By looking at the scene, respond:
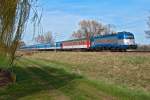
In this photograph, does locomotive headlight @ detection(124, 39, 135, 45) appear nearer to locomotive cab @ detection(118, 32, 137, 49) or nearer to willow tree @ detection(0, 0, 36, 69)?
locomotive cab @ detection(118, 32, 137, 49)

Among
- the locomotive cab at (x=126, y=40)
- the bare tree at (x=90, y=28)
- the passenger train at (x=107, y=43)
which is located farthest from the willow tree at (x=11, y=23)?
the bare tree at (x=90, y=28)

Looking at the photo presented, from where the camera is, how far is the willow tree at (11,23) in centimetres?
1006

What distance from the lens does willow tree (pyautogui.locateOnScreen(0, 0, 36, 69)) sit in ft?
33.0

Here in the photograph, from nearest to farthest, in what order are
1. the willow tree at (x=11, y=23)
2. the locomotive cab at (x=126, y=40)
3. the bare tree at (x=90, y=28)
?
the willow tree at (x=11, y=23), the locomotive cab at (x=126, y=40), the bare tree at (x=90, y=28)

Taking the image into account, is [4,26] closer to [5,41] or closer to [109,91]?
[5,41]

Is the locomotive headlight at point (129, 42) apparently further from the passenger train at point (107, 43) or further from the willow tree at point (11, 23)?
the willow tree at point (11, 23)

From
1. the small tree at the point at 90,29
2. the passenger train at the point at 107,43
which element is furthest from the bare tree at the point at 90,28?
the passenger train at the point at 107,43

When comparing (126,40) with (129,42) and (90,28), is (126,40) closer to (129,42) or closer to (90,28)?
(129,42)

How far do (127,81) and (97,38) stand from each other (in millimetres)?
49644

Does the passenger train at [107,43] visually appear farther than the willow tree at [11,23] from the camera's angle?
Yes

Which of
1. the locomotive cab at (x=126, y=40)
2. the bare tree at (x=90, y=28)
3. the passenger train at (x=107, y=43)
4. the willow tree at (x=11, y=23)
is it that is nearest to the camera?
the willow tree at (x=11, y=23)

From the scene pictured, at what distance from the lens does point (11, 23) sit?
420 inches

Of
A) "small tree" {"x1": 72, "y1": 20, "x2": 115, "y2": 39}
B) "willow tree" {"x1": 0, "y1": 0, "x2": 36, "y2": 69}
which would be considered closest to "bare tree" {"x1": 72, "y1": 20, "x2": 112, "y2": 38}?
"small tree" {"x1": 72, "y1": 20, "x2": 115, "y2": 39}

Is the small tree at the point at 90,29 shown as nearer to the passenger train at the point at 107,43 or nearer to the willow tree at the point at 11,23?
the passenger train at the point at 107,43
